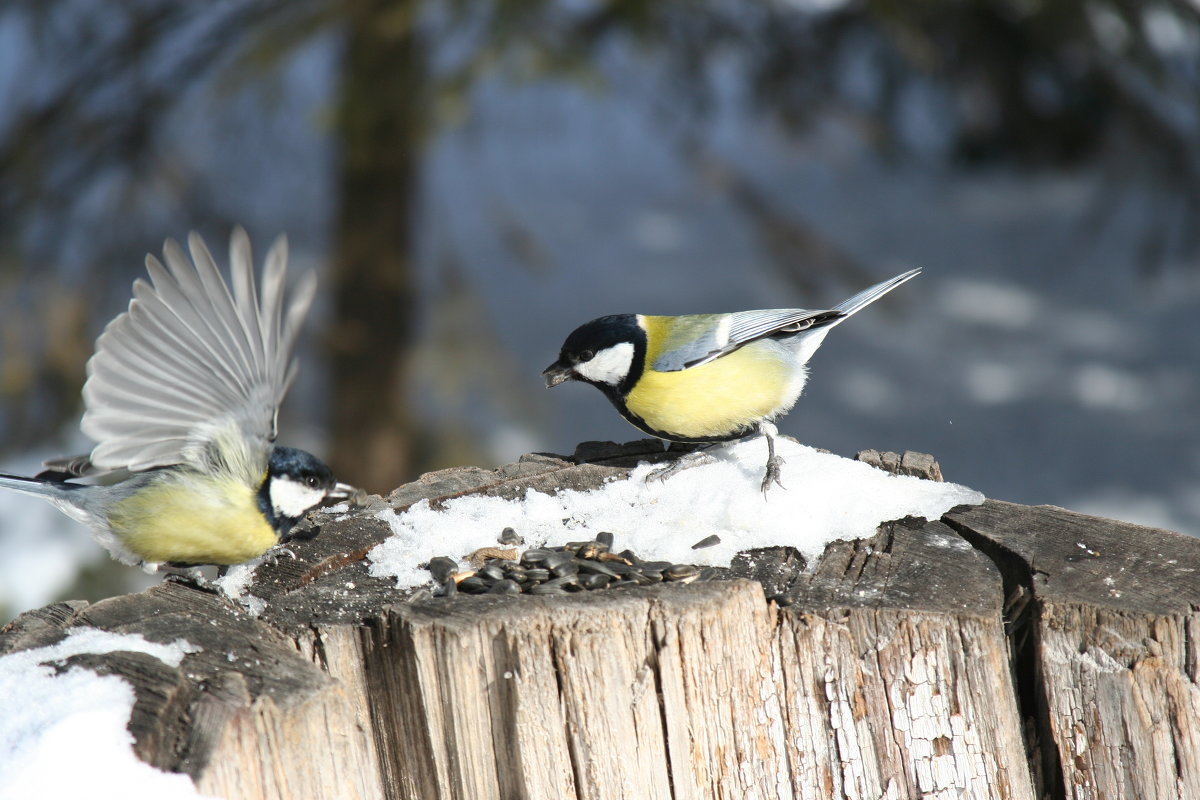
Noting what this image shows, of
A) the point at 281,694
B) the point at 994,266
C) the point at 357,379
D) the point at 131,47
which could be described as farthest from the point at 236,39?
the point at 994,266

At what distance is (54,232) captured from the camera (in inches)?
171

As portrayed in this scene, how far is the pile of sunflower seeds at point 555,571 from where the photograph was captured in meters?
1.83

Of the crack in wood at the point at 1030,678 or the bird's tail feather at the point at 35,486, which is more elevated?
the bird's tail feather at the point at 35,486

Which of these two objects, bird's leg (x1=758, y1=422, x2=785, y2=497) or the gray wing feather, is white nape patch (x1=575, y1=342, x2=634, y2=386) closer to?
the gray wing feather

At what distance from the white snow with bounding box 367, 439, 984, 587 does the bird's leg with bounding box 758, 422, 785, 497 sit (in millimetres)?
20

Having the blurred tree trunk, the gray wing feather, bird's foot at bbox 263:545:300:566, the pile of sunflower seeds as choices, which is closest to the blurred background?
the blurred tree trunk

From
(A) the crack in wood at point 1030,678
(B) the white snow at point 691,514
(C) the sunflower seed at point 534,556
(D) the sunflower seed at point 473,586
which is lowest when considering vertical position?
(A) the crack in wood at point 1030,678

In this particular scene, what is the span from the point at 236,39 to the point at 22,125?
0.96 metres

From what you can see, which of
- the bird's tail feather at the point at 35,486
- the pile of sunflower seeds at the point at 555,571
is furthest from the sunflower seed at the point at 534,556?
the bird's tail feather at the point at 35,486

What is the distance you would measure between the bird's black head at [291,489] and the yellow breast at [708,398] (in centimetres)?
74

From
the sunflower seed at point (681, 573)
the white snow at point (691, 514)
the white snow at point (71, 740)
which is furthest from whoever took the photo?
the white snow at point (691, 514)

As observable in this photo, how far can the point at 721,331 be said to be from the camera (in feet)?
8.47

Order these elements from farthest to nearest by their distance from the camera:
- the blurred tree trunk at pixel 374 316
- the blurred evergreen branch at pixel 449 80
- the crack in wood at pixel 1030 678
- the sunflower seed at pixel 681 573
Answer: the blurred tree trunk at pixel 374 316 < the blurred evergreen branch at pixel 449 80 < the sunflower seed at pixel 681 573 < the crack in wood at pixel 1030 678

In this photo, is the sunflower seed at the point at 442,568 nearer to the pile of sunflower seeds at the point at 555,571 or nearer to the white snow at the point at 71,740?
the pile of sunflower seeds at the point at 555,571
